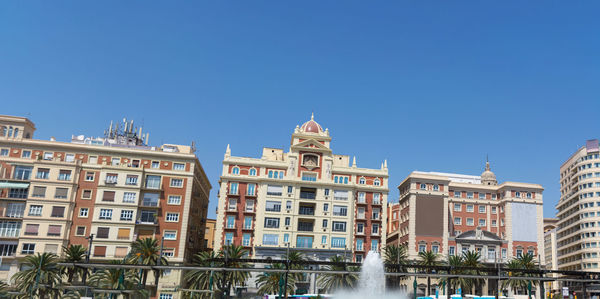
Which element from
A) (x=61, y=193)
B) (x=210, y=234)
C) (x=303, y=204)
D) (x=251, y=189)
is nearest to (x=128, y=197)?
(x=61, y=193)

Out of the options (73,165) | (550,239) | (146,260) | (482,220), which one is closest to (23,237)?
(73,165)

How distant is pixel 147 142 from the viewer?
9125 cm

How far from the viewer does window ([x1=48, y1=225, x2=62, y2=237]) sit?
7250 cm

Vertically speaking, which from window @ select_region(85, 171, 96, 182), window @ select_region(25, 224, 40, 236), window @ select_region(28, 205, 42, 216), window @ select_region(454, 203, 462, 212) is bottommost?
window @ select_region(25, 224, 40, 236)

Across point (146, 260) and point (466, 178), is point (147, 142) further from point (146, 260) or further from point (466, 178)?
point (466, 178)

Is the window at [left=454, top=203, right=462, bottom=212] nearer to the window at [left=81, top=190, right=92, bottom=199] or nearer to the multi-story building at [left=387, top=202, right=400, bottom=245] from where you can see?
the multi-story building at [left=387, top=202, right=400, bottom=245]

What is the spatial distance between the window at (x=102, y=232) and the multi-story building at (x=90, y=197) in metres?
0.08

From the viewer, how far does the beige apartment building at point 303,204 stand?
80875mm

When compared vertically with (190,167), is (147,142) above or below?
above

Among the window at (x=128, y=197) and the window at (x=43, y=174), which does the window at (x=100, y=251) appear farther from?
the window at (x=43, y=174)

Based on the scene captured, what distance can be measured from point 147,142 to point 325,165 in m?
31.5

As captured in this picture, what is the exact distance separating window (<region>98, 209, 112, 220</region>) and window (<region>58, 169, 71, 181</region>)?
22.3ft

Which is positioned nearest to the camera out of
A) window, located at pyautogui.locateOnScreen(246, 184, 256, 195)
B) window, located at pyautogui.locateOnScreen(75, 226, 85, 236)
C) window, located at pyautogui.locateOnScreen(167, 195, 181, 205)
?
window, located at pyautogui.locateOnScreen(75, 226, 85, 236)

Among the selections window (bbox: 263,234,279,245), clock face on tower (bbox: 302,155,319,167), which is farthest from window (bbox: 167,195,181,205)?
clock face on tower (bbox: 302,155,319,167)
